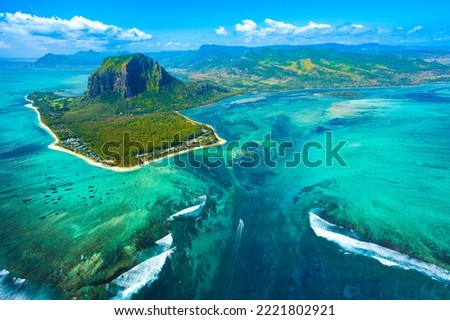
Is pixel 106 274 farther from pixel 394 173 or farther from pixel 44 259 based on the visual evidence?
pixel 394 173

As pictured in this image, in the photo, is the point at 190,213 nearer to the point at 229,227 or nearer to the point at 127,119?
the point at 229,227

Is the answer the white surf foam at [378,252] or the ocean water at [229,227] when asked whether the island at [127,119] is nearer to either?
→ the ocean water at [229,227]

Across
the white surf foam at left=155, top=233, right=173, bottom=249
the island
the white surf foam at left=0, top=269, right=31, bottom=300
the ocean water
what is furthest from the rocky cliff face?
the white surf foam at left=0, top=269, right=31, bottom=300

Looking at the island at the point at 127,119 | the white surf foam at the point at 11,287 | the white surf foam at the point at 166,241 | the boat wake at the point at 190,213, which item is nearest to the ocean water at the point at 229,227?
the white surf foam at the point at 11,287

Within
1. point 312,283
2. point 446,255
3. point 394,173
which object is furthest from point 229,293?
point 394,173

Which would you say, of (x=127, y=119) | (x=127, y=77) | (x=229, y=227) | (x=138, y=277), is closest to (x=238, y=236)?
(x=229, y=227)

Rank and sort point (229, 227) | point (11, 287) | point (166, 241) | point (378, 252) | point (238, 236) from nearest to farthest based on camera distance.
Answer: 1. point (11, 287)
2. point (378, 252)
3. point (166, 241)
4. point (238, 236)
5. point (229, 227)
